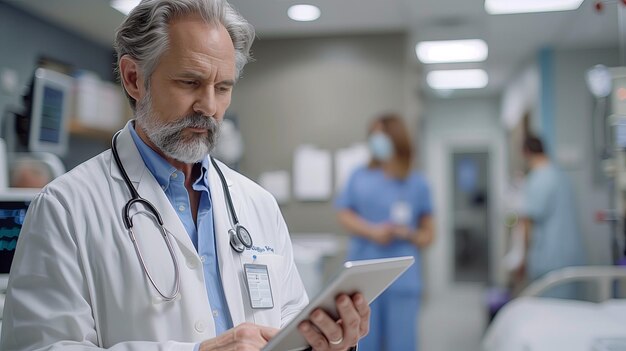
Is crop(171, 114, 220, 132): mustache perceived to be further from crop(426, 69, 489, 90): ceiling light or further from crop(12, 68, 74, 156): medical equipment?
crop(426, 69, 489, 90): ceiling light

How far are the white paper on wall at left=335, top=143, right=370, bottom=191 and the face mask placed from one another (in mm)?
565

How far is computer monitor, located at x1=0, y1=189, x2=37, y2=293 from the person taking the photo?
1.26 metres

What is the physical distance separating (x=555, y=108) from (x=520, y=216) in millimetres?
630

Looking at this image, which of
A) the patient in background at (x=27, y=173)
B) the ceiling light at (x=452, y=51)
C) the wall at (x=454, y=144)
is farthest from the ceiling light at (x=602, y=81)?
the wall at (x=454, y=144)

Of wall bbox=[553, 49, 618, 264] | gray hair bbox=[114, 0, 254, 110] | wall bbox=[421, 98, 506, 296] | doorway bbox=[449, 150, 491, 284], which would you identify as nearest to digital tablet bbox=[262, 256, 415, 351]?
gray hair bbox=[114, 0, 254, 110]

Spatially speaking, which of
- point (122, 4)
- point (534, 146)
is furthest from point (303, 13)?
point (534, 146)

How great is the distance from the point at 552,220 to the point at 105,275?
8.52 feet

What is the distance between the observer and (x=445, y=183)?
5480 millimetres

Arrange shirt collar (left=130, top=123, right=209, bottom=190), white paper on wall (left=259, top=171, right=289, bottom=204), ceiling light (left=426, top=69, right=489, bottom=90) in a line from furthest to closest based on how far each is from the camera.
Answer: ceiling light (left=426, top=69, right=489, bottom=90) → white paper on wall (left=259, top=171, right=289, bottom=204) → shirt collar (left=130, top=123, right=209, bottom=190)

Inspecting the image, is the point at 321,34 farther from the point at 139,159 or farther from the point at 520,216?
the point at 520,216

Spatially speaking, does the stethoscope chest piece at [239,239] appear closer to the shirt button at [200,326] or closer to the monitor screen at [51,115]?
the shirt button at [200,326]

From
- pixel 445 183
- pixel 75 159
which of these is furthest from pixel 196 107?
pixel 445 183

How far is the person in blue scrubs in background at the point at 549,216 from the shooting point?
2.89m

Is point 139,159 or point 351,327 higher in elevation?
point 139,159
